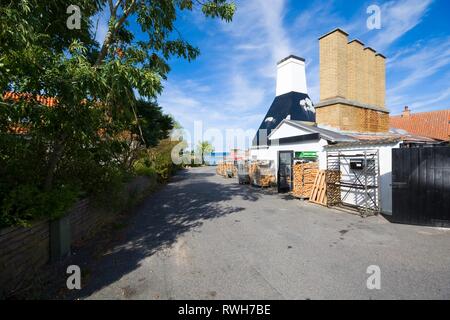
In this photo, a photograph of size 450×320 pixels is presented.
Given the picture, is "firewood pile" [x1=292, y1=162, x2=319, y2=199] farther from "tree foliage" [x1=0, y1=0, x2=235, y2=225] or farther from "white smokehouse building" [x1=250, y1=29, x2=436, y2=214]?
"tree foliage" [x1=0, y1=0, x2=235, y2=225]

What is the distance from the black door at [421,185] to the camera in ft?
19.6

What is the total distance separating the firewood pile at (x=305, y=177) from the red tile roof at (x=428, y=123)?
16.7 metres

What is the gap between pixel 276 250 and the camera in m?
4.75

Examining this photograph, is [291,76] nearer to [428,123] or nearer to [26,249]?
[428,123]

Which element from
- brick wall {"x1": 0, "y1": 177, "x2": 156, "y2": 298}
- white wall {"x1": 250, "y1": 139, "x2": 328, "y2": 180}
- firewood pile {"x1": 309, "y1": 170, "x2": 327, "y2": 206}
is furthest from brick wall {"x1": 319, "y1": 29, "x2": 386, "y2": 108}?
brick wall {"x1": 0, "y1": 177, "x2": 156, "y2": 298}

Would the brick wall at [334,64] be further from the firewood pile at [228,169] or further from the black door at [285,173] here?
the firewood pile at [228,169]

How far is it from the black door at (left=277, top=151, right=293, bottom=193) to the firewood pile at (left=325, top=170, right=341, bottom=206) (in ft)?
11.6

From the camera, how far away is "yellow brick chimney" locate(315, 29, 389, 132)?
11.1 metres

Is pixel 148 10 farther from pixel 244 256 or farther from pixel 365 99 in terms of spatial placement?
pixel 365 99

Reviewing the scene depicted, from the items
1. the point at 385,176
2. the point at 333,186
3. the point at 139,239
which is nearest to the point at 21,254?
the point at 139,239

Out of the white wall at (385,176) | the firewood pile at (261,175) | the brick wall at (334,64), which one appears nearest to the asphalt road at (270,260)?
the white wall at (385,176)

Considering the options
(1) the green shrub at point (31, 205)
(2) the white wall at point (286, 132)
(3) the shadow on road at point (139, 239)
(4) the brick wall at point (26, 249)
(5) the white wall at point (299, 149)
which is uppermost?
(2) the white wall at point (286, 132)

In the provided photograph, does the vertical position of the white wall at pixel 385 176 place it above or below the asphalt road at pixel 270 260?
above
